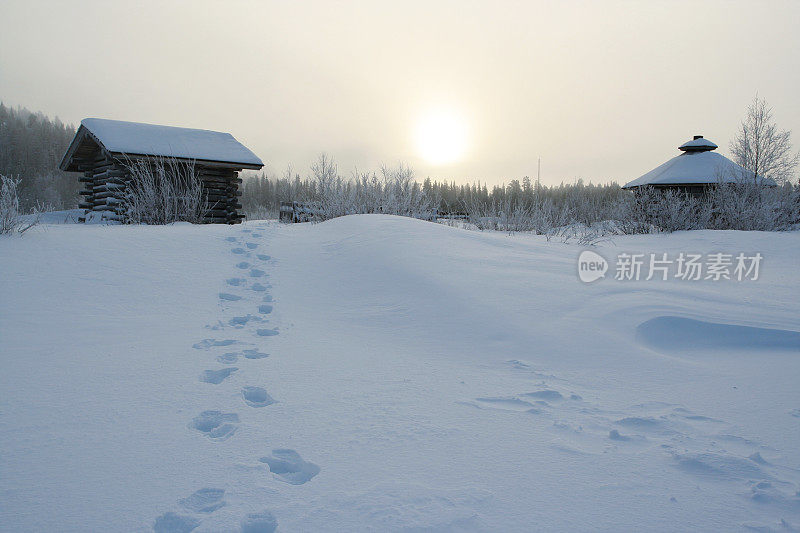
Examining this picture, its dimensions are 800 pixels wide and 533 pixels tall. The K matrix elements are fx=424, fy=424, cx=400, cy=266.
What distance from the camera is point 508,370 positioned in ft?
9.05

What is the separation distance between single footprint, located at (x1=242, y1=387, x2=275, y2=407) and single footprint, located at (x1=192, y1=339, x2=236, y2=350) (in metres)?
0.79

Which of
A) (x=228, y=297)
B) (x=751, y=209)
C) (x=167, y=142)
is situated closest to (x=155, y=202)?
(x=167, y=142)

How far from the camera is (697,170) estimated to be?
17.3 metres

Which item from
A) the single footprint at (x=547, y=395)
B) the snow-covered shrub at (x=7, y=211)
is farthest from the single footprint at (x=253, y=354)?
the snow-covered shrub at (x=7, y=211)

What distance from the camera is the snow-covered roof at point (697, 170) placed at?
54.4 feet

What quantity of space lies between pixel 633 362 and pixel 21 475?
3.23m

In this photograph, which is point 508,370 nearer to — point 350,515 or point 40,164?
point 350,515

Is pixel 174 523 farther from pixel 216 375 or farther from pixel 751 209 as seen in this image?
pixel 751 209

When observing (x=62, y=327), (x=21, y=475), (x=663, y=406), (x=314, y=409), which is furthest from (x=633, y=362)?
(x=62, y=327)

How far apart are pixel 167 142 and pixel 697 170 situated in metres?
19.3

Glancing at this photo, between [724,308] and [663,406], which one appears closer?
[663,406]

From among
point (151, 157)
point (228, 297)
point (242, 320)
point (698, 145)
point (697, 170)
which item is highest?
point (698, 145)

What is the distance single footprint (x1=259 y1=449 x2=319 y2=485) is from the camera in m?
1.64

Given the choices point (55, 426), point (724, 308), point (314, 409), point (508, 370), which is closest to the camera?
point (55, 426)
